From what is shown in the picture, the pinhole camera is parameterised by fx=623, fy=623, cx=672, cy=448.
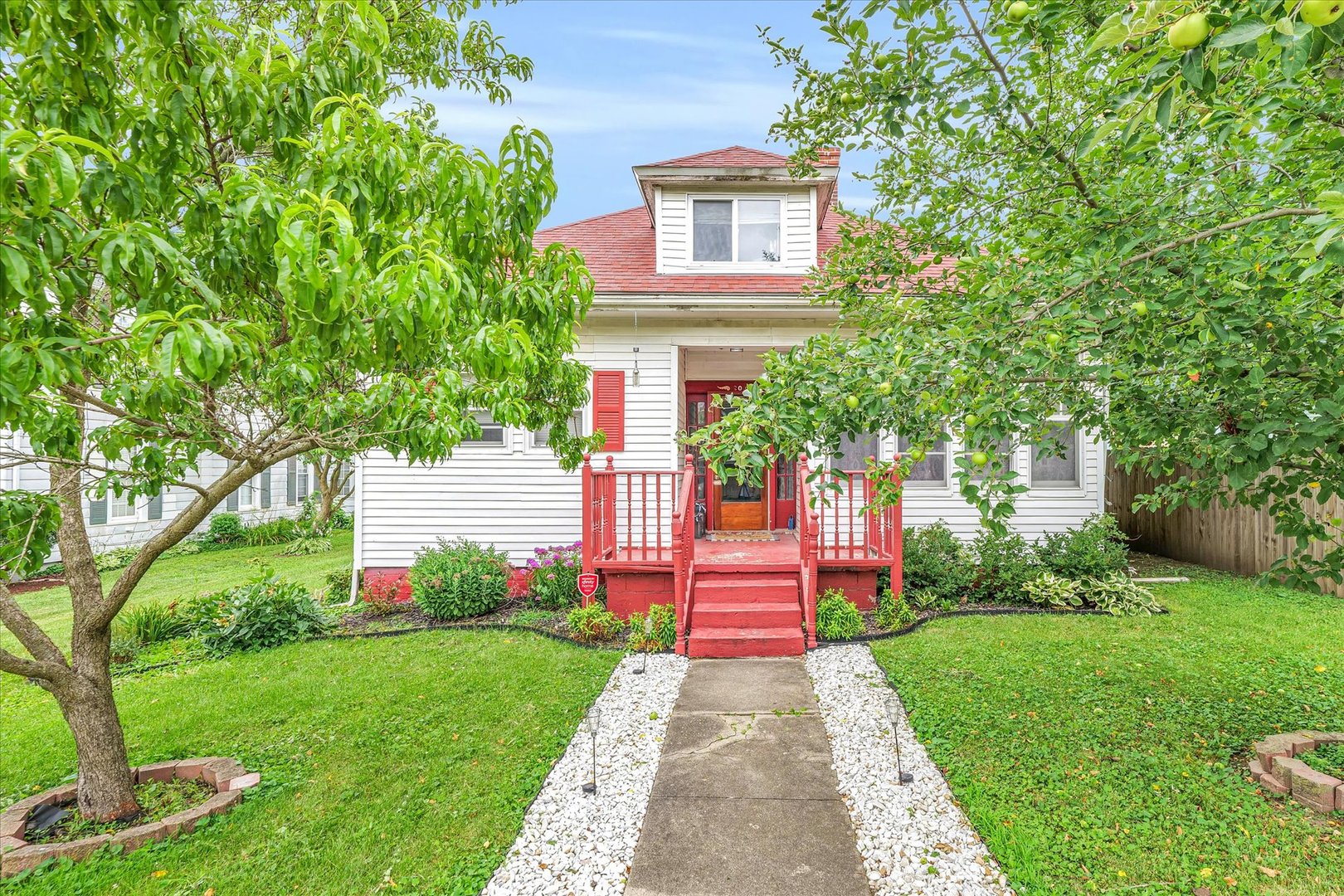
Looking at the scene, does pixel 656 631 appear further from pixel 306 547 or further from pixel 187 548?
pixel 187 548

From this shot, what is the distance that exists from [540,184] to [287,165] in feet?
3.36

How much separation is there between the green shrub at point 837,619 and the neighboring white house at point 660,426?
7.55ft

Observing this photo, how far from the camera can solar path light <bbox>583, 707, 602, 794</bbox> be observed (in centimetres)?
331

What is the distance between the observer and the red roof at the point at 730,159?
306 inches

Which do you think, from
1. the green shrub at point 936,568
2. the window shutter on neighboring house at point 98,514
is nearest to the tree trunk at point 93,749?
the green shrub at point 936,568

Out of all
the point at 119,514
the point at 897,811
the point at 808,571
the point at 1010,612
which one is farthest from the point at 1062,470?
the point at 119,514

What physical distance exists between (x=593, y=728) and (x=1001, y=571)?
209 inches

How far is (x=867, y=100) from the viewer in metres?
3.10

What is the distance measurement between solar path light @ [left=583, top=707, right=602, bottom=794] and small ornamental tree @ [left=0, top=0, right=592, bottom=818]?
6.14ft

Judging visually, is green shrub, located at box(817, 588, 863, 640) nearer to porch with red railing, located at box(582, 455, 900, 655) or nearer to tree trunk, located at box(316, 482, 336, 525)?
porch with red railing, located at box(582, 455, 900, 655)

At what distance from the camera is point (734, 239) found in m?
8.02

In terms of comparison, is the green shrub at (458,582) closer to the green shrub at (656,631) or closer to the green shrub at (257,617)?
the green shrub at (257,617)

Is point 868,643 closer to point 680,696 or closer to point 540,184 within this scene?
point 680,696

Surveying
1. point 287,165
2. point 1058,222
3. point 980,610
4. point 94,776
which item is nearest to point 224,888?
point 94,776
